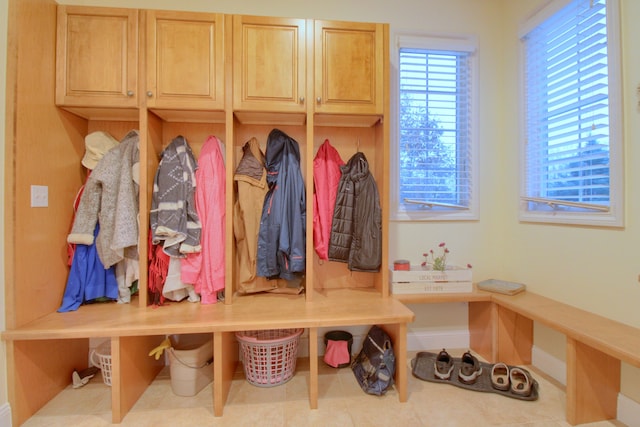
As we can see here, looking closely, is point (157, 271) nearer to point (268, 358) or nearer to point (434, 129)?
point (268, 358)

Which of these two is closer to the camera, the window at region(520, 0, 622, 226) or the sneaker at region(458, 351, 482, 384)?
the window at region(520, 0, 622, 226)

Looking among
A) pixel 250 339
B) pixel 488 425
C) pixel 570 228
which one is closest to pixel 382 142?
pixel 570 228

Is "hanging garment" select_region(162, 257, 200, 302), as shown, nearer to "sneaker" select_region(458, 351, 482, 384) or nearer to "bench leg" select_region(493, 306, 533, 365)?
"sneaker" select_region(458, 351, 482, 384)

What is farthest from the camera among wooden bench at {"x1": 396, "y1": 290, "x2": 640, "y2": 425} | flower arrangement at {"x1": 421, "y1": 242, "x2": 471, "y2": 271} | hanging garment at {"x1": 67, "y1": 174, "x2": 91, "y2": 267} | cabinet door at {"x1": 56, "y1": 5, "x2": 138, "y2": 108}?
flower arrangement at {"x1": 421, "y1": 242, "x2": 471, "y2": 271}

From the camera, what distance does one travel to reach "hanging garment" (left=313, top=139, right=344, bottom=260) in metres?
1.98

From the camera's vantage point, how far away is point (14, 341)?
1445 millimetres

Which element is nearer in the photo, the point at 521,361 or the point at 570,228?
the point at 570,228

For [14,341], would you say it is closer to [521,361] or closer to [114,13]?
[114,13]

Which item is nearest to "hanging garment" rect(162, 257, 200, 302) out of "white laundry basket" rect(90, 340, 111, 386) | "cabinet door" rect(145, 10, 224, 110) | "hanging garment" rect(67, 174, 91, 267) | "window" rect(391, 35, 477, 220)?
"white laundry basket" rect(90, 340, 111, 386)

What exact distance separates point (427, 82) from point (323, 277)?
66.0 inches

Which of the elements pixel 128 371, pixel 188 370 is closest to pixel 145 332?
pixel 128 371

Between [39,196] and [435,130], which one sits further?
[435,130]

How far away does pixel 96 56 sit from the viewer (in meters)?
1.70

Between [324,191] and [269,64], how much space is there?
85 centimetres
